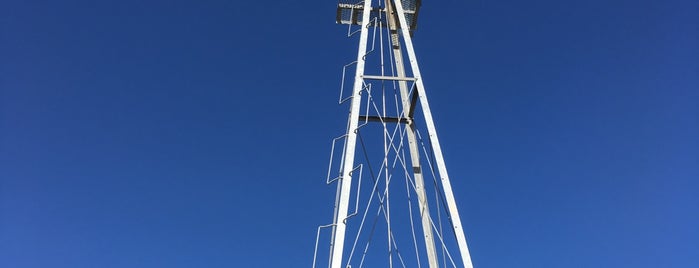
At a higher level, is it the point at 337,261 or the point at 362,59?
the point at 362,59

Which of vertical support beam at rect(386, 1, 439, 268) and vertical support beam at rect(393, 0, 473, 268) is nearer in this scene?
vertical support beam at rect(393, 0, 473, 268)

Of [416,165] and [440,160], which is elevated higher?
[416,165]

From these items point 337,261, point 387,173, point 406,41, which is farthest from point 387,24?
point 337,261

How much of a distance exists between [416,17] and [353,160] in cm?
430

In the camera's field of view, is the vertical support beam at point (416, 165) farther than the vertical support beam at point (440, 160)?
Yes

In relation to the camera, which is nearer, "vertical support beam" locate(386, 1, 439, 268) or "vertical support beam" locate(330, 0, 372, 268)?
"vertical support beam" locate(330, 0, 372, 268)

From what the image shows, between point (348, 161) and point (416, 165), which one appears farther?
point (416, 165)

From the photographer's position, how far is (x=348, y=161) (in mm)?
8195

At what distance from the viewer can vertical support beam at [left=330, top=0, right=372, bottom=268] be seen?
7.38 meters

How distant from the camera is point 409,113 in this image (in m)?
9.95

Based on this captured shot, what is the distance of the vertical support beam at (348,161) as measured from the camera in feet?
24.2

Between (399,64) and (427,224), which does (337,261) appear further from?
(399,64)

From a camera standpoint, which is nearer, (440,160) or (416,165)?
(440,160)

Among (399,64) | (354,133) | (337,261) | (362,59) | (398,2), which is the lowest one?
(337,261)
